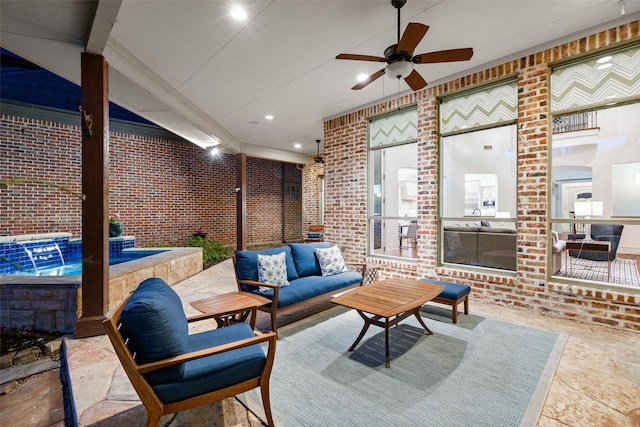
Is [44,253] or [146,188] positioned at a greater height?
[146,188]

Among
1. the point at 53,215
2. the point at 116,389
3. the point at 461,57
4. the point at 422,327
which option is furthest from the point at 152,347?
the point at 53,215

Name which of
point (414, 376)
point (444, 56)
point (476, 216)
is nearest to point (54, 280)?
point (414, 376)

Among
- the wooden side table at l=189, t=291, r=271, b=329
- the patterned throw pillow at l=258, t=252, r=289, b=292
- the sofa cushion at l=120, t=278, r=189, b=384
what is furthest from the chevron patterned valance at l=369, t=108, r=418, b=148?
the sofa cushion at l=120, t=278, r=189, b=384

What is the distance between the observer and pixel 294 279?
3.61 m

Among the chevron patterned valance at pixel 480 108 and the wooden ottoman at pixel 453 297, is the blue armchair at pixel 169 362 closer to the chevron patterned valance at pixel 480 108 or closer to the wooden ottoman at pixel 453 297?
the wooden ottoman at pixel 453 297

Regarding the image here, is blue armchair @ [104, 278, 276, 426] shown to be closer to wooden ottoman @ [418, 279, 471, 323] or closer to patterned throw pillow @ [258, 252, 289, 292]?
patterned throw pillow @ [258, 252, 289, 292]

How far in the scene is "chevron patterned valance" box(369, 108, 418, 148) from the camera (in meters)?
4.64

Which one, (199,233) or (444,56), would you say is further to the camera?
(199,233)

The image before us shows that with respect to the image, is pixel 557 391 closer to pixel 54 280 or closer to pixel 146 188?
pixel 54 280

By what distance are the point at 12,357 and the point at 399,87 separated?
5.29m

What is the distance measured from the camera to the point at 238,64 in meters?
3.60

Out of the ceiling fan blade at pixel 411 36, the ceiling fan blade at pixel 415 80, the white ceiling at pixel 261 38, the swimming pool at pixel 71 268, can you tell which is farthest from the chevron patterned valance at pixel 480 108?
the swimming pool at pixel 71 268

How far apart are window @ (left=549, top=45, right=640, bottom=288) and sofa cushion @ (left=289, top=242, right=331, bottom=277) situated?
9.40 feet

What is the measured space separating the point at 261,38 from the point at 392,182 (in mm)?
4701
